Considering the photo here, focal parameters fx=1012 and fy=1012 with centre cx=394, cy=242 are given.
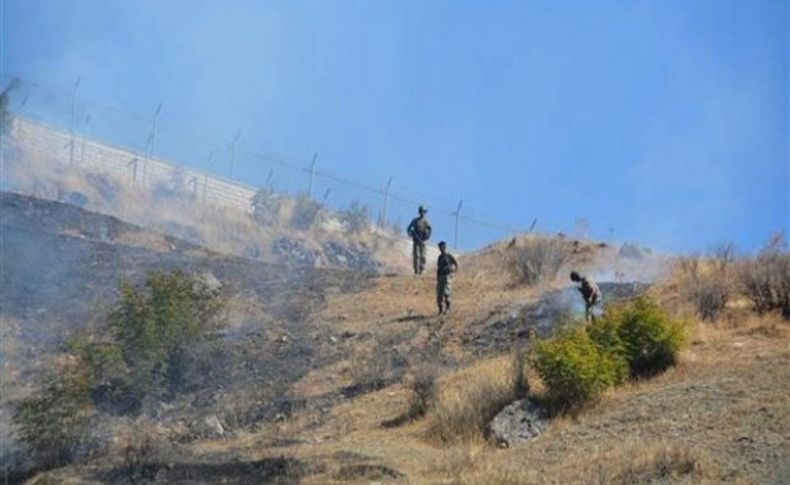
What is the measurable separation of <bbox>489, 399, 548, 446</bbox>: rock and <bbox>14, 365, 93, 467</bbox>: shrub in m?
6.21

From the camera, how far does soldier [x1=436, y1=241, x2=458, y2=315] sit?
826 inches

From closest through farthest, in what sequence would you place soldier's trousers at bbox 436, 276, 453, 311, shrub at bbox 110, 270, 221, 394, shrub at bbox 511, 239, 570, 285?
1. shrub at bbox 110, 270, 221, 394
2. soldier's trousers at bbox 436, 276, 453, 311
3. shrub at bbox 511, 239, 570, 285

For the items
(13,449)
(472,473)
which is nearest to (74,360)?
(13,449)

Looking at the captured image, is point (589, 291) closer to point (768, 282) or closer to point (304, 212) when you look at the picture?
point (768, 282)

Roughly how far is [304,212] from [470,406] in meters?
26.4

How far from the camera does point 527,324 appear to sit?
19734 millimetres

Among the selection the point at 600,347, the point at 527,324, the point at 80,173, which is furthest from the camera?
the point at 80,173

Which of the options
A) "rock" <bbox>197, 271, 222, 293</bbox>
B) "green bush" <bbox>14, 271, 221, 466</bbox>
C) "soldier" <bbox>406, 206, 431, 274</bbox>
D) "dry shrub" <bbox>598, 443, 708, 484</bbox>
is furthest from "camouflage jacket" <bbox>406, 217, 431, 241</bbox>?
"dry shrub" <bbox>598, 443, 708, 484</bbox>

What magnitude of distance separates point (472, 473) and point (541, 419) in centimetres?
292

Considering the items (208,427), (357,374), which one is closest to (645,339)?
(357,374)

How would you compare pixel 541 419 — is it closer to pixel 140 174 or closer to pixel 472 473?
pixel 472 473

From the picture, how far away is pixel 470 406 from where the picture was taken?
48.5 ft

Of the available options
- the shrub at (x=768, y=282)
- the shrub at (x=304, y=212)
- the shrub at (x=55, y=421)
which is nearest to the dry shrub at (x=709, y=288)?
the shrub at (x=768, y=282)

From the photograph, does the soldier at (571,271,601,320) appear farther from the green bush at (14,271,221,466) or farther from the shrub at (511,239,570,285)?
the green bush at (14,271,221,466)
